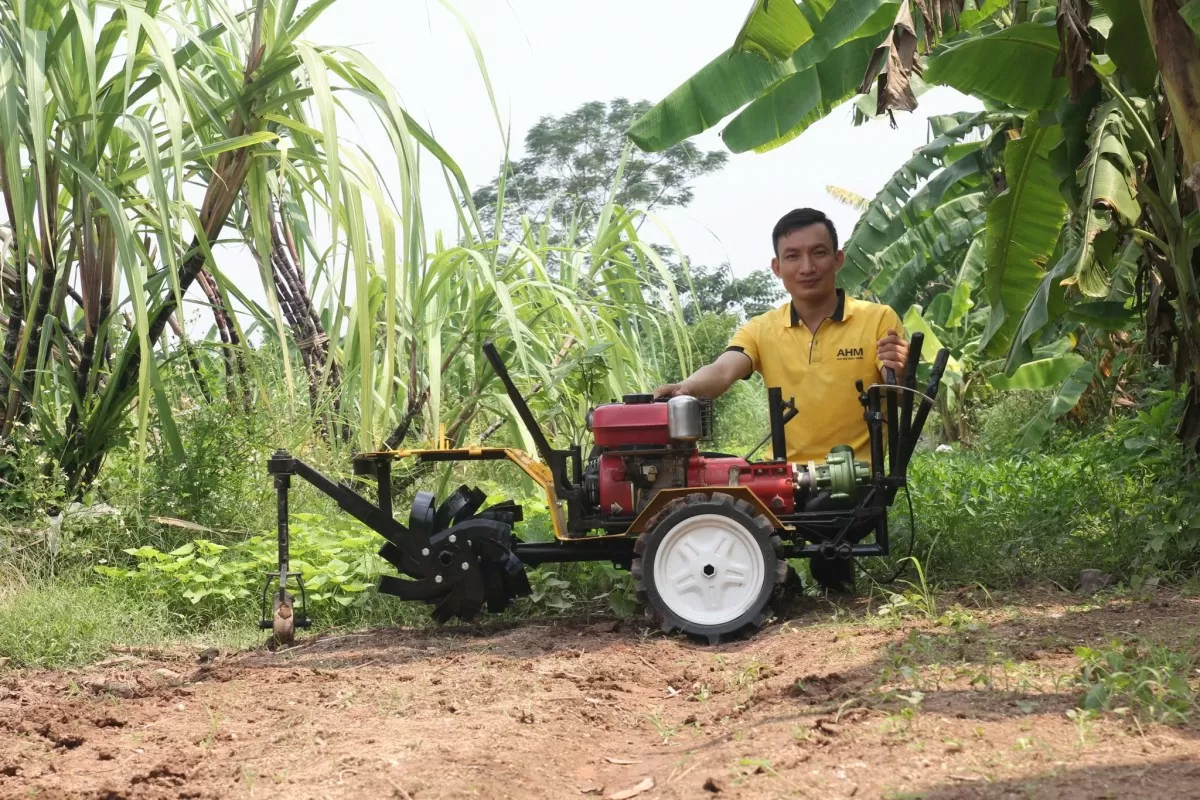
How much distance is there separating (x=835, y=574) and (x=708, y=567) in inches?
33.6

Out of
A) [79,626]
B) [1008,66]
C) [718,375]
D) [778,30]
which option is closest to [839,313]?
[718,375]

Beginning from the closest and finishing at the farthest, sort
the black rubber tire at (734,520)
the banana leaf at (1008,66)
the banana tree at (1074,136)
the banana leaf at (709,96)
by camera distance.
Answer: the black rubber tire at (734,520) < the banana tree at (1074,136) < the banana leaf at (1008,66) < the banana leaf at (709,96)

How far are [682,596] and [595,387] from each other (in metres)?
2.07

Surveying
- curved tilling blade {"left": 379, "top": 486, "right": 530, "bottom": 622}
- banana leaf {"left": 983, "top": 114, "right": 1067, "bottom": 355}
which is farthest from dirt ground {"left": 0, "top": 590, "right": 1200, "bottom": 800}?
banana leaf {"left": 983, "top": 114, "right": 1067, "bottom": 355}

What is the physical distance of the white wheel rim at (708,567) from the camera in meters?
4.28

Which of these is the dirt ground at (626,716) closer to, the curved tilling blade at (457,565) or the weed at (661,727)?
the weed at (661,727)

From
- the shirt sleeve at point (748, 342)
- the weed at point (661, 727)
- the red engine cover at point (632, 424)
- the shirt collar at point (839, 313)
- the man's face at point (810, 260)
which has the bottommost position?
the weed at point (661, 727)

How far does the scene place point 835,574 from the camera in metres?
4.95

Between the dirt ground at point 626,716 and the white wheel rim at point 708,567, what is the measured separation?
14 centimetres

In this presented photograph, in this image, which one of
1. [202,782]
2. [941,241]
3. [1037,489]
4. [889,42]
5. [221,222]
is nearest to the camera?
[202,782]

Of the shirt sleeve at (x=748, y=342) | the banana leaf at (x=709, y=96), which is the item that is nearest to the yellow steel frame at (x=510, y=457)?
the shirt sleeve at (x=748, y=342)

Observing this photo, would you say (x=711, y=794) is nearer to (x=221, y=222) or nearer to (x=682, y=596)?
(x=682, y=596)

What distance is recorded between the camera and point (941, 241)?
9789 millimetres

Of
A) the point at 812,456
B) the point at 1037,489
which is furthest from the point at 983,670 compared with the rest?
the point at 1037,489
